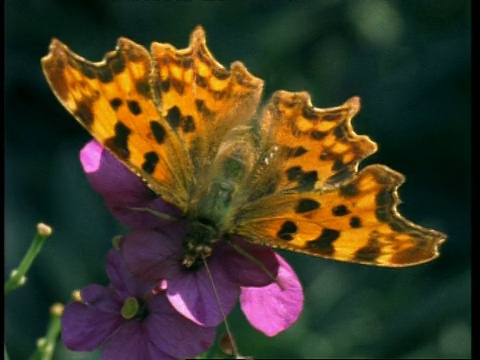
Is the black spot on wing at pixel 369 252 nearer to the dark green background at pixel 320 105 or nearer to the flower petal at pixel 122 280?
Answer: the flower petal at pixel 122 280

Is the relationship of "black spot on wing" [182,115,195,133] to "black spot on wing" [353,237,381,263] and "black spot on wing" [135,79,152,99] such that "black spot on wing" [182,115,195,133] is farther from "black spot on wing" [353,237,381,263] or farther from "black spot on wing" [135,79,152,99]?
"black spot on wing" [353,237,381,263]

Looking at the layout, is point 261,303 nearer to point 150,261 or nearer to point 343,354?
point 150,261

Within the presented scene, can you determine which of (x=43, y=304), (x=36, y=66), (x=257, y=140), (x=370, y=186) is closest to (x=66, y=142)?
(x=36, y=66)

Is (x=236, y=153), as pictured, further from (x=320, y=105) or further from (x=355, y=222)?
(x=320, y=105)

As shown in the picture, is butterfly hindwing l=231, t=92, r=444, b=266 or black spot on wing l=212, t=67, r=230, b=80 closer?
butterfly hindwing l=231, t=92, r=444, b=266

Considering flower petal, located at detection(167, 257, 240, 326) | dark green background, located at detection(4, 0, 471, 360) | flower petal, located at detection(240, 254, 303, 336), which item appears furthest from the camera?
dark green background, located at detection(4, 0, 471, 360)

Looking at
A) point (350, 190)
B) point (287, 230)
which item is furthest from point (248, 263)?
point (350, 190)

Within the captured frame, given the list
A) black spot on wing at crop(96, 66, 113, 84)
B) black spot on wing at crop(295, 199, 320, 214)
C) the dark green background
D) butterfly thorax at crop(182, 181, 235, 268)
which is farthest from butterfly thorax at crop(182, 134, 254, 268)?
the dark green background
